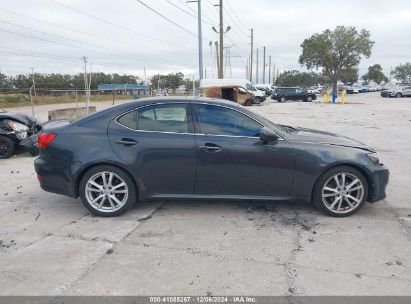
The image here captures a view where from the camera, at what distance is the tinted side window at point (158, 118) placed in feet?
14.9

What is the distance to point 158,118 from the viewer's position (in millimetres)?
4578

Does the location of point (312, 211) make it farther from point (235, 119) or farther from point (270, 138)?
point (235, 119)

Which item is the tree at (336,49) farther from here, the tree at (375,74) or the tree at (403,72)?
the tree at (403,72)

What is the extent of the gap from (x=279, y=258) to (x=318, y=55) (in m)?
61.7

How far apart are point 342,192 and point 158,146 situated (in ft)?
7.59

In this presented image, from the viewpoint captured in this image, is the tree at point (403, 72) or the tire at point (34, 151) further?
the tree at point (403, 72)

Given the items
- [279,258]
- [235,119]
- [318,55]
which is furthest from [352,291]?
[318,55]

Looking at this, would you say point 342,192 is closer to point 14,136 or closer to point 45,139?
point 45,139

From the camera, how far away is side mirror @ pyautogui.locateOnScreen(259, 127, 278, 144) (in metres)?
4.35

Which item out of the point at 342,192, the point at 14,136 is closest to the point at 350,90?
the point at 14,136

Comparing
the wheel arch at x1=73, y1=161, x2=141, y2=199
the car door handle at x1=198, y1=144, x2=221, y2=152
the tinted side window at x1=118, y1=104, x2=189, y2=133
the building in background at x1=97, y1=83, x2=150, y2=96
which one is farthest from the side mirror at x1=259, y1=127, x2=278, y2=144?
the building in background at x1=97, y1=83, x2=150, y2=96

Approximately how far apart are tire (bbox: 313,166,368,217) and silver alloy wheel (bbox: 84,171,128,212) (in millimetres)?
2398

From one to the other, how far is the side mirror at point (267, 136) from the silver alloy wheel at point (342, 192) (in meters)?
0.85

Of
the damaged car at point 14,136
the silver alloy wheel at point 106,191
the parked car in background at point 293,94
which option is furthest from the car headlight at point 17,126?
the parked car in background at point 293,94
